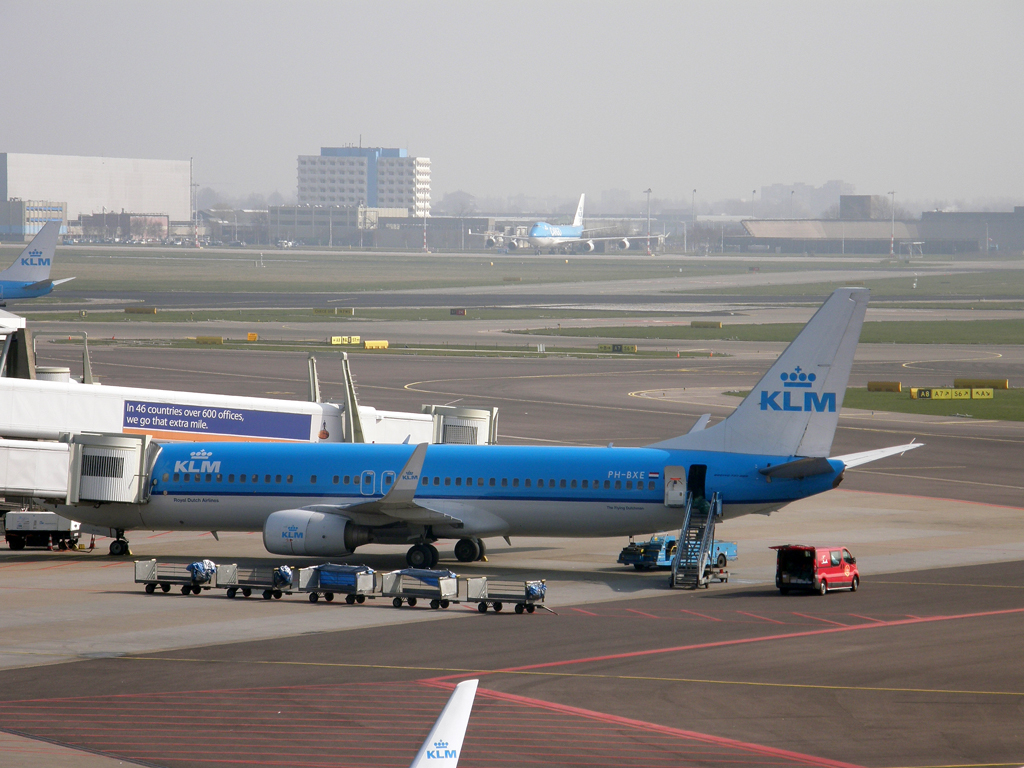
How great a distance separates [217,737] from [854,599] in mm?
20764

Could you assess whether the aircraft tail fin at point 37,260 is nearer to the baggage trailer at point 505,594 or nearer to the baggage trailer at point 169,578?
the baggage trailer at point 169,578

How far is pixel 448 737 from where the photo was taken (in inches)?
503

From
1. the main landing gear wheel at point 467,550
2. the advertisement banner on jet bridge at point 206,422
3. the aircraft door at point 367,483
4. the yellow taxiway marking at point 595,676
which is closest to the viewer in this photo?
the yellow taxiway marking at point 595,676

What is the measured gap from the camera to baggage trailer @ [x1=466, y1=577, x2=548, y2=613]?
36156mm

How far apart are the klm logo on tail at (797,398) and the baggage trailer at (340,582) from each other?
43.2ft

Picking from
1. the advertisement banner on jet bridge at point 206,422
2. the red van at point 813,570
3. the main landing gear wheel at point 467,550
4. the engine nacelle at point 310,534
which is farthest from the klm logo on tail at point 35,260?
the red van at point 813,570

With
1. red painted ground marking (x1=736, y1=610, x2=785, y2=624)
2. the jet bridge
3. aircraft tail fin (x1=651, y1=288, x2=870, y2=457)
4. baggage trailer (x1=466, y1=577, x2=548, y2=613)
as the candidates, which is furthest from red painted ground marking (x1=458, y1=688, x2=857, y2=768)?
the jet bridge

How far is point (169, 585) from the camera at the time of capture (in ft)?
128

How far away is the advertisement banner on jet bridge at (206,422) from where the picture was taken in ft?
170

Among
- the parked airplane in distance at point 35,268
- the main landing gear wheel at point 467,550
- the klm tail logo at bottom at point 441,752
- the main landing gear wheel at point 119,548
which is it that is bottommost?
the main landing gear wheel at point 119,548

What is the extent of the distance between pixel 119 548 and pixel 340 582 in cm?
1219

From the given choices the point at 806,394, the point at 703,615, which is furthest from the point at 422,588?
the point at 806,394

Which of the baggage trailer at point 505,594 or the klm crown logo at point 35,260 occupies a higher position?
the klm crown logo at point 35,260

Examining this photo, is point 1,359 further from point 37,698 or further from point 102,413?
point 37,698
